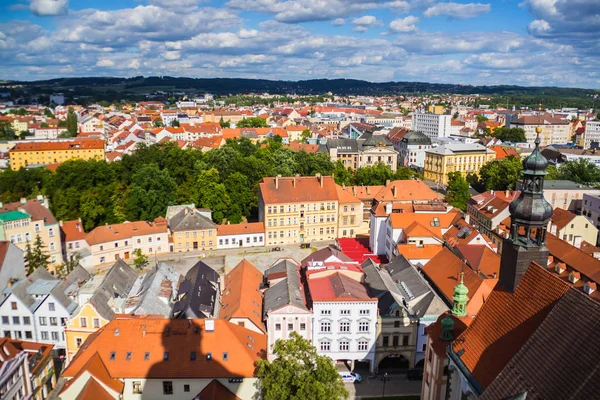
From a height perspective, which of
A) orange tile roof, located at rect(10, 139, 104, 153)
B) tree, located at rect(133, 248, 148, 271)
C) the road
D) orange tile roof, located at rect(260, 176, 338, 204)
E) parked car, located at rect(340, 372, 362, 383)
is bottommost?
the road

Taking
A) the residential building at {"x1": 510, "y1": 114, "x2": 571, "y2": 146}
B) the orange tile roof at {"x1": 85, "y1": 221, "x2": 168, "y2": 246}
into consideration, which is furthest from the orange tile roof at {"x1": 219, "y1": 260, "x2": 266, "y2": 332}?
the residential building at {"x1": 510, "y1": 114, "x2": 571, "y2": 146}

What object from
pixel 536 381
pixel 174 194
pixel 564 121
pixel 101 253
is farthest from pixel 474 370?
pixel 564 121

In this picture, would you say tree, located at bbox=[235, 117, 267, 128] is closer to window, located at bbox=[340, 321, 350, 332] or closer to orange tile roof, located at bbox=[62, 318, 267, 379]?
window, located at bbox=[340, 321, 350, 332]

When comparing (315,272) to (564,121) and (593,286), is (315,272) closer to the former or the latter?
(593,286)

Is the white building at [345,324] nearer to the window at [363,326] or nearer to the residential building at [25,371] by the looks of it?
the window at [363,326]

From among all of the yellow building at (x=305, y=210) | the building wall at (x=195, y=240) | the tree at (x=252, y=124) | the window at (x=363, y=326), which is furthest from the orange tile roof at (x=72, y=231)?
the tree at (x=252, y=124)

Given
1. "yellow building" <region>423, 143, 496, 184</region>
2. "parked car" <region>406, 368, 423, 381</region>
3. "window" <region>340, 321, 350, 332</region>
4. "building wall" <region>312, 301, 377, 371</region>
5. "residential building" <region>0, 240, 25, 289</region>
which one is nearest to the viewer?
"parked car" <region>406, 368, 423, 381</region>

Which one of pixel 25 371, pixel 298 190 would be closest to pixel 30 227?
pixel 25 371
